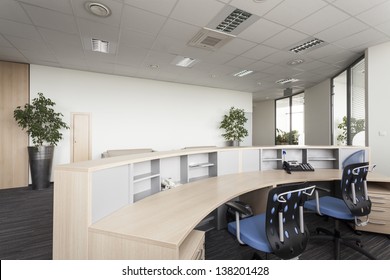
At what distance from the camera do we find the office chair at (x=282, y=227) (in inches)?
58.5

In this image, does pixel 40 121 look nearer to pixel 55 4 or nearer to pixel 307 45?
pixel 55 4

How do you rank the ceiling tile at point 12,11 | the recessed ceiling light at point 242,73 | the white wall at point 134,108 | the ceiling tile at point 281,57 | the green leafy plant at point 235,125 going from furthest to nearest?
the green leafy plant at point 235,125 → the recessed ceiling light at point 242,73 → the white wall at point 134,108 → the ceiling tile at point 281,57 → the ceiling tile at point 12,11

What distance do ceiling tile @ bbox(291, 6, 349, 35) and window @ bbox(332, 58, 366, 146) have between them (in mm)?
1894

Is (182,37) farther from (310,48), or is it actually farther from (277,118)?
(277,118)

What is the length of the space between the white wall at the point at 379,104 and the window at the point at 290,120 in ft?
14.7

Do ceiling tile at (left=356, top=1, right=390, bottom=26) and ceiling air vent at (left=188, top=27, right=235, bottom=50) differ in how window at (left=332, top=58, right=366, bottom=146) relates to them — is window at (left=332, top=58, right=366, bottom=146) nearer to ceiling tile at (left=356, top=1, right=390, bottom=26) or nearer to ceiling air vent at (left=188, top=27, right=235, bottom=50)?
ceiling tile at (left=356, top=1, right=390, bottom=26)

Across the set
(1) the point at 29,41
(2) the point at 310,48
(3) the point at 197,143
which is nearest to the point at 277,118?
(3) the point at 197,143

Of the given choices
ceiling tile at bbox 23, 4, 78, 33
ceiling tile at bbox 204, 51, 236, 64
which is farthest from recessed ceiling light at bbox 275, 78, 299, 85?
ceiling tile at bbox 23, 4, 78, 33

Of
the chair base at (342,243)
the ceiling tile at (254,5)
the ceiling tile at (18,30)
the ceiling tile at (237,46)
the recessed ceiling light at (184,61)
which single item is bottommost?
the chair base at (342,243)

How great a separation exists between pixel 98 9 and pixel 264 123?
9592 mm

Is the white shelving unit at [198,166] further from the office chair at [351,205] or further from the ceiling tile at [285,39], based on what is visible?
the ceiling tile at [285,39]

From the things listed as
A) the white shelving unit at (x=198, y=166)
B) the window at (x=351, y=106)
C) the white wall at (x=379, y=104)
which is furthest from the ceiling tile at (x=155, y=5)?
the window at (x=351, y=106)

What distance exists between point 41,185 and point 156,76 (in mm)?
4089

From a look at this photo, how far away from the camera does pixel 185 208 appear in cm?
166
